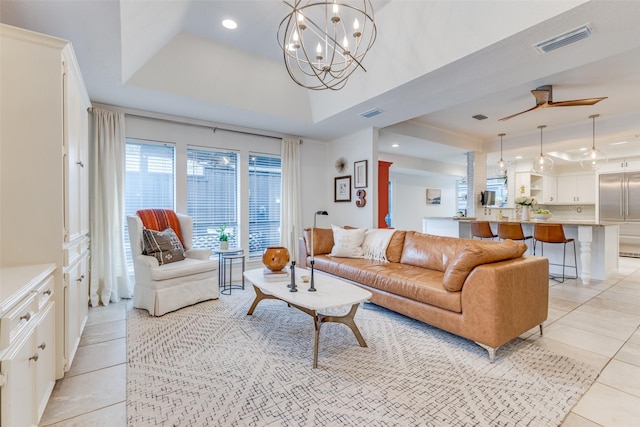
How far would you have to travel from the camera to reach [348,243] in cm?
407

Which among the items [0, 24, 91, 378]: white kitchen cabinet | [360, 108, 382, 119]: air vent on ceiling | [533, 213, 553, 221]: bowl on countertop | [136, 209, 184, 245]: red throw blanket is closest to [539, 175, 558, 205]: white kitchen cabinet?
[533, 213, 553, 221]: bowl on countertop

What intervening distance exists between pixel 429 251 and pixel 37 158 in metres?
3.50

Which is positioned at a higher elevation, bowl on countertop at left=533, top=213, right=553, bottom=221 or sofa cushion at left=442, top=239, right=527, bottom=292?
bowl on countertop at left=533, top=213, right=553, bottom=221

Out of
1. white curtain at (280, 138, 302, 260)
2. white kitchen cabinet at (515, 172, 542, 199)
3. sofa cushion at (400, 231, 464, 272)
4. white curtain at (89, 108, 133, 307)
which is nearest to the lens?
sofa cushion at (400, 231, 464, 272)

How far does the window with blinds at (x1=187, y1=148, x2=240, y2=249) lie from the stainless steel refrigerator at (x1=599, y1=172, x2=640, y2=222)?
9086 mm

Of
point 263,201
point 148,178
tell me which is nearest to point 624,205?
point 263,201

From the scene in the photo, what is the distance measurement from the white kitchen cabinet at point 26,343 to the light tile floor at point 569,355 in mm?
206

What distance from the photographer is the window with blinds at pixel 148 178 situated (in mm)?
3920

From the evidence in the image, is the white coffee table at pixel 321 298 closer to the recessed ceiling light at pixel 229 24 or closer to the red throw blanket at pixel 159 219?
the red throw blanket at pixel 159 219

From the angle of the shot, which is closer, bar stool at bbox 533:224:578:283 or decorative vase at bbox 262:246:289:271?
decorative vase at bbox 262:246:289:271

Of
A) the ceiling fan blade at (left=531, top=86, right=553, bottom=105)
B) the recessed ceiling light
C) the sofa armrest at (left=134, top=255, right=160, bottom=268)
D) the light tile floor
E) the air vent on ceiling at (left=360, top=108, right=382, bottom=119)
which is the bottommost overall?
the light tile floor

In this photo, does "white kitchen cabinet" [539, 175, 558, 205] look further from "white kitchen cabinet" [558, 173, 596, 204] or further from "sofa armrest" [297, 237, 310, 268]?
"sofa armrest" [297, 237, 310, 268]

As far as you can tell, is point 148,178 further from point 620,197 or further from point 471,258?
point 620,197

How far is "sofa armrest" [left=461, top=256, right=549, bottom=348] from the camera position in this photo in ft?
7.07
